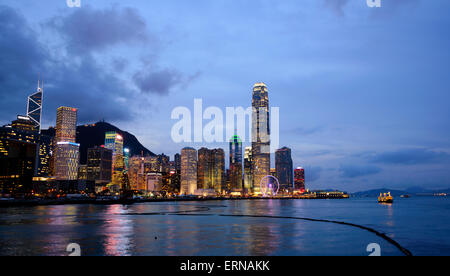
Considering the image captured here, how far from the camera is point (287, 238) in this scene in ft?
127

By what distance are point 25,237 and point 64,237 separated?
4355 mm
